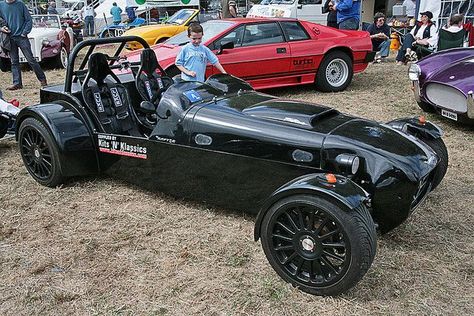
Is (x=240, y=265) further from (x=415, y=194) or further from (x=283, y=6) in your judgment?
(x=283, y=6)

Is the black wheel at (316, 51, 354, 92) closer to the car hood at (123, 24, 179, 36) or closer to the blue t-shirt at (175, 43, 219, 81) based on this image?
the blue t-shirt at (175, 43, 219, 81)

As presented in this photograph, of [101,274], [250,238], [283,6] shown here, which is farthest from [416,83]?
[283,6]

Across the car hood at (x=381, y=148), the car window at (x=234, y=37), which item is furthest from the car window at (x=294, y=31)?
the car hood at (x=381, y=148)

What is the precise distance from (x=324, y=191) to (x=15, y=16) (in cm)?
813

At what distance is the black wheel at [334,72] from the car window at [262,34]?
0.97 meters

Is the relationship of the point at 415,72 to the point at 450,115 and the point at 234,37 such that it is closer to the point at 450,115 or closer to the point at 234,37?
the point at 450,115

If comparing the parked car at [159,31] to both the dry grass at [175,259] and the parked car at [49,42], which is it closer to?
the parked car at [49,42]

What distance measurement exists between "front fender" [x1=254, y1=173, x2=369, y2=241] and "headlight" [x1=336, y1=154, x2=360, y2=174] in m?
0.19

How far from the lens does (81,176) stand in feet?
15.6

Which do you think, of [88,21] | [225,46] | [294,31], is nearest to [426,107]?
[294,31]

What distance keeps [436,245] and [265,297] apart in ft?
4.59

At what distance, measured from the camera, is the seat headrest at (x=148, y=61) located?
473cm

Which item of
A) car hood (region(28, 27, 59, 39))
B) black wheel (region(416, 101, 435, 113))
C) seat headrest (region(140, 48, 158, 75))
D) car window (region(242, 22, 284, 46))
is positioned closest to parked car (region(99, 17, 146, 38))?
car hood (region(28, 27, 59, 39))

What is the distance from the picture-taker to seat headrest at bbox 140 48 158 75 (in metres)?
4.73
